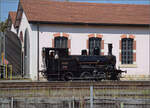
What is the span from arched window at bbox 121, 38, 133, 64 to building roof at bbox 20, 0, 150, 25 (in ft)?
5.00

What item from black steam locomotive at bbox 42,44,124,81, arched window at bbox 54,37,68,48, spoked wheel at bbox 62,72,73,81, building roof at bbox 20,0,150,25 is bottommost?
spoked wheel at bbox 62,72,73,81

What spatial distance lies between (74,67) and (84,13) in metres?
7.40

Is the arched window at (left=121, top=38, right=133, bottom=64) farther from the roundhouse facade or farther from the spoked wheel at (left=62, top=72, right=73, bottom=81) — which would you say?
the spoked wheel at (left=62, top=72, right=73, bottom=81)

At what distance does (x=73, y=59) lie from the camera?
2080 cm

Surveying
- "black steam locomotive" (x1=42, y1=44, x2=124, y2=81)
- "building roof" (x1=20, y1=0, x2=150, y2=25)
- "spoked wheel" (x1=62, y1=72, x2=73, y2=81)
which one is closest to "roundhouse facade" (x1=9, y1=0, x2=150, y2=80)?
"building roof" (x1=20, y1=0, x2=150, y2=25)

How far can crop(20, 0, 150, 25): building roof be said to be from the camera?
2519 centimetres

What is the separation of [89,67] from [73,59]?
1.22 meters

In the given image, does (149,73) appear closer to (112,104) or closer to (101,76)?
(101,76)

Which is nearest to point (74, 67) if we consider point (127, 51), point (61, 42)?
point (61, 42)

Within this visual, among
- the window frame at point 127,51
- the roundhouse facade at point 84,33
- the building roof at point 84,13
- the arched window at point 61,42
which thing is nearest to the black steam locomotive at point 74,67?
the roundhouse facade at point 84,33

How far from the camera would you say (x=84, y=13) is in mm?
26625

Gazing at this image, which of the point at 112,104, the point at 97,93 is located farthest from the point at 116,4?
the point at 112,104

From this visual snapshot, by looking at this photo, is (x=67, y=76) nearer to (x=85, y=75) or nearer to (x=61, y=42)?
(x=85, y=75)

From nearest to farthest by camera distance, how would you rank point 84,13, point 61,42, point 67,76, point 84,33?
point 67,76, point 61,42, point 84,33, point 84,13
